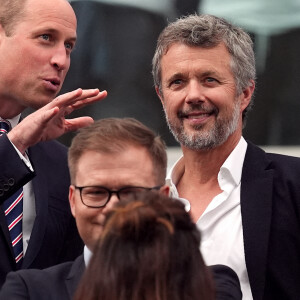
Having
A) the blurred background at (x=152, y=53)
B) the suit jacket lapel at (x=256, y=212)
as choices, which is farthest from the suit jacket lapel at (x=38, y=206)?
the blurred background at (x=152, y=53)

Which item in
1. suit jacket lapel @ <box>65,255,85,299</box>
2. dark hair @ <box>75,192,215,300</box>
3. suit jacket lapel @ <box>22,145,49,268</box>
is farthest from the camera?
suit jacket lapel @ <box>22,145,49,268</box>

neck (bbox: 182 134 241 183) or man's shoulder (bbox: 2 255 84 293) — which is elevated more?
neck (bbox: 182 134 241 183)

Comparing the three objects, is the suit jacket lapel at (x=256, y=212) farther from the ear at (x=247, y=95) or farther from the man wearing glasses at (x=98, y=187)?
the man wearing glasses at (x=98, y=187)

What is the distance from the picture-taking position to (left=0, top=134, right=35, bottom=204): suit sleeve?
2881 millimetres

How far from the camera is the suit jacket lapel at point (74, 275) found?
239cm

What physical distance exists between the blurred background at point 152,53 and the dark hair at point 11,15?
1088 millimetres

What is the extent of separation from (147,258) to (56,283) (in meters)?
0.69

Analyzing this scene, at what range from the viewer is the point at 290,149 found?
4.35 meters

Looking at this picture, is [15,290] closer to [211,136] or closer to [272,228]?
[272,228]

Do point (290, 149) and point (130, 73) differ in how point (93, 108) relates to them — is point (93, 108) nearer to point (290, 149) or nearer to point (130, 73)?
point (130, 73)

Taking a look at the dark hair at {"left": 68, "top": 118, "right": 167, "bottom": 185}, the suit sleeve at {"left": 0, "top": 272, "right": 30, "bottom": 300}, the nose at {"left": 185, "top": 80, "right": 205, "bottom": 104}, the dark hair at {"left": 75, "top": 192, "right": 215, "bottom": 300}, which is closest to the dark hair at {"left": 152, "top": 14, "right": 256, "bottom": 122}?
the nose at {"left": 185, "top": 80, "right": 205, "bottom": 104}

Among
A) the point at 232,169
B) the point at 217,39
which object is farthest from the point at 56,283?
the point at 217,39

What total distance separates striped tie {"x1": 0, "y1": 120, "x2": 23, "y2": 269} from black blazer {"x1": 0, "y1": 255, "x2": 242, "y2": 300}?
2.02ft

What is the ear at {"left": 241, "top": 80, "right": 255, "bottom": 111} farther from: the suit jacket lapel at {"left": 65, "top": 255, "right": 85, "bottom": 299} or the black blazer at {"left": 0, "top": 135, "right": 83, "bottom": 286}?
the suit jacket lapel at {"left": 65, "top": 255, "right": 85, "bottom": 299}
